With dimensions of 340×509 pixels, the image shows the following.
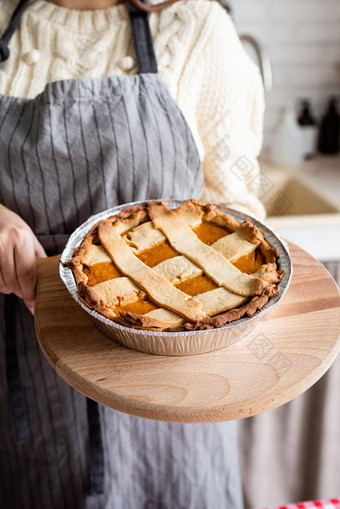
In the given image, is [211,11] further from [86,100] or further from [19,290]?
[19,290]

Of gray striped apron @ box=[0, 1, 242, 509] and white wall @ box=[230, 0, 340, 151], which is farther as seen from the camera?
white wall @ box=[230, 0, 340, 151]

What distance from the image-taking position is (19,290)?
71 cm

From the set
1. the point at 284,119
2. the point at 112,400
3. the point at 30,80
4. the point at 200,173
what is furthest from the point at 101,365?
the point at 284,119

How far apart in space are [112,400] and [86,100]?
1.65ft

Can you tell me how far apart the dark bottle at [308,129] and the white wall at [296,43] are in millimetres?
78

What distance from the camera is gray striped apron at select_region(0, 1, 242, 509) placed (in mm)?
807

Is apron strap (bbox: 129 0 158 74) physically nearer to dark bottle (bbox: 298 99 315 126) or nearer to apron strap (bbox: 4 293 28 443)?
apron strap (bbox: 4 293 28 443)

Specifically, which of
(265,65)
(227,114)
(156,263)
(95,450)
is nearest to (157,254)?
(156,263)

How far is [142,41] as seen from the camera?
858 millimetres

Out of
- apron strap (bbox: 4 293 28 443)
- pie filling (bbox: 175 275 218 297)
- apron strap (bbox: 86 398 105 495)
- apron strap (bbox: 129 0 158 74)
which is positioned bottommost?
apron strap (bbox: 86 398 105 495)

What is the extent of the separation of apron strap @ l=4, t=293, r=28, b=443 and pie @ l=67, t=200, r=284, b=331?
11.6 inches

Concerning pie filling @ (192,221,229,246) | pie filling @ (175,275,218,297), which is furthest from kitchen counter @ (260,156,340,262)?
pie filling @ (175,275,218,297)

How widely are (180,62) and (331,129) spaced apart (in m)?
1.12

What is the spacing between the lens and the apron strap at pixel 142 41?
845mm
